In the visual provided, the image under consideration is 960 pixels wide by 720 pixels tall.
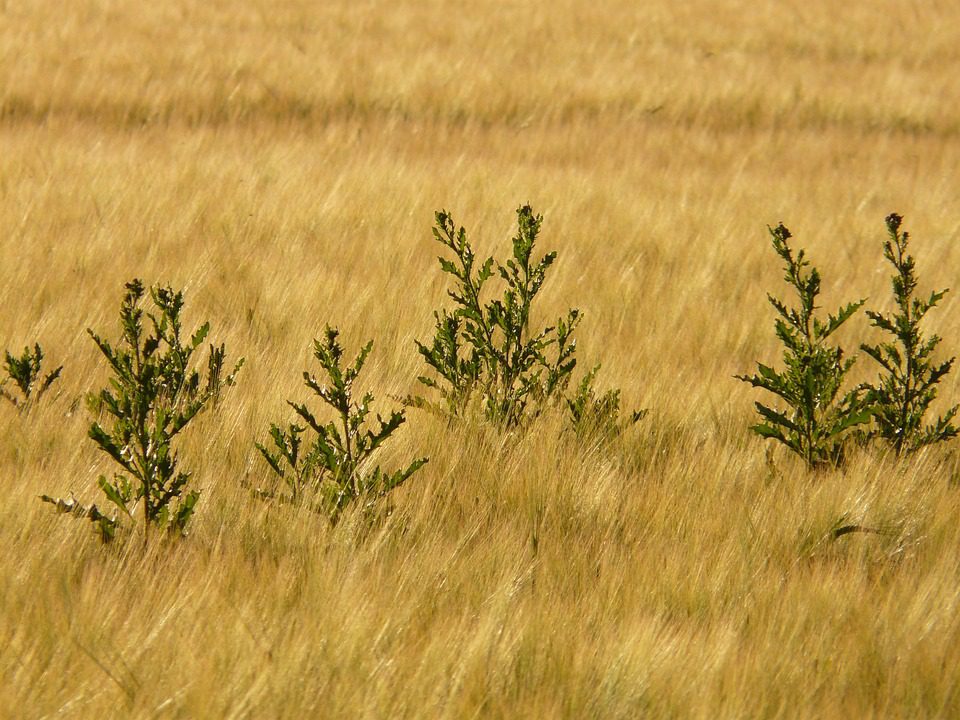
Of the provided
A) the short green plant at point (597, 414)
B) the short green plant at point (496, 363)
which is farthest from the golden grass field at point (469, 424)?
the short green plant at point (496, 363)

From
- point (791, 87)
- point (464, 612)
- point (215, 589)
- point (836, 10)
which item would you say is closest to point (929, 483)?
point (464, 612)

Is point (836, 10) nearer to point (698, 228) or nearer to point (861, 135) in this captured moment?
point (861, 135)

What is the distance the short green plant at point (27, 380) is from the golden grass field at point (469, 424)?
0.06 m

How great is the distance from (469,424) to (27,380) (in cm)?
104

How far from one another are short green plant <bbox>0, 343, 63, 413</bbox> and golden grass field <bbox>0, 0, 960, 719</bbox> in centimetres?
6

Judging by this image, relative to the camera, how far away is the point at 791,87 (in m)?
8.00

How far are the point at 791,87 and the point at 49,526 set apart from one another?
6827 mm

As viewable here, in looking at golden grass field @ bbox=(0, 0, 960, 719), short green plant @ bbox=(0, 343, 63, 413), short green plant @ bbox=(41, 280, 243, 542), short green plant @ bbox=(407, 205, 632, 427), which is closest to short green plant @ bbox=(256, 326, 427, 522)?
golden grass field @ bbox=(0, 0, 960, 719)

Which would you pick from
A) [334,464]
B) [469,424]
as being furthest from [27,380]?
[469,424]

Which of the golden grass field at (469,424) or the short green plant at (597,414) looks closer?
the golden grass field at (469,424)

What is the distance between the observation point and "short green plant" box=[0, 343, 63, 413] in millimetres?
2754

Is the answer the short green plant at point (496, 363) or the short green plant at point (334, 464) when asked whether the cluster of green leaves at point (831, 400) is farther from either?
the short green plant at point (334, 464)

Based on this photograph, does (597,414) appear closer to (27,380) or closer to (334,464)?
(334,464)

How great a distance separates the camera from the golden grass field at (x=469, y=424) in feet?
5.86
